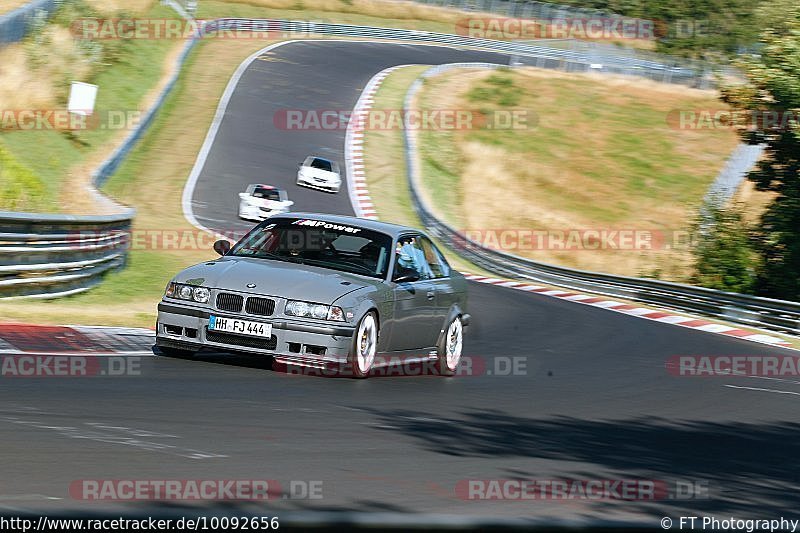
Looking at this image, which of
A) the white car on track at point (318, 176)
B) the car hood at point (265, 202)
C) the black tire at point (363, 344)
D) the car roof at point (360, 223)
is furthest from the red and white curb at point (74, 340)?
the white car on track at point (318, 176)

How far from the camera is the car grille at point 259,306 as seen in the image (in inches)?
416

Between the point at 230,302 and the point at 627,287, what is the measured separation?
20854 millimetres

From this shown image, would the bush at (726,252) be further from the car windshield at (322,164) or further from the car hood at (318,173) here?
the car windshield at (322,164)

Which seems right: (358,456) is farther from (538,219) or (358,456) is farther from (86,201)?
(538,219)

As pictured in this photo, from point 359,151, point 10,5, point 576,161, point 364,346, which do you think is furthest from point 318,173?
point 364,346

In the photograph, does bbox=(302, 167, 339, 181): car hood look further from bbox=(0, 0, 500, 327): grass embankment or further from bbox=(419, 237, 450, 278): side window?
bbox=(419, 237, 450, 278): side window

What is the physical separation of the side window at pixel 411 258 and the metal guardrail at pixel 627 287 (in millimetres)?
14089

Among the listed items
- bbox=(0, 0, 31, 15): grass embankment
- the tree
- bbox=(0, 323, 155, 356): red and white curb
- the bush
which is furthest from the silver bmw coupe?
bbox=(0, 0, 31, 15): grass embankment

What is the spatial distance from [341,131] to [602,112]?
15.3 m

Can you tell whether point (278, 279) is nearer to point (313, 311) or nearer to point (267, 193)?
point (313, 311)

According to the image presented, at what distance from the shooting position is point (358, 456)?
744 centimetres

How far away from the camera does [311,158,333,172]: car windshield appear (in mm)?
38312

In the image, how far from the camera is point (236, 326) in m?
10.6

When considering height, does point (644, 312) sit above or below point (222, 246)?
below
